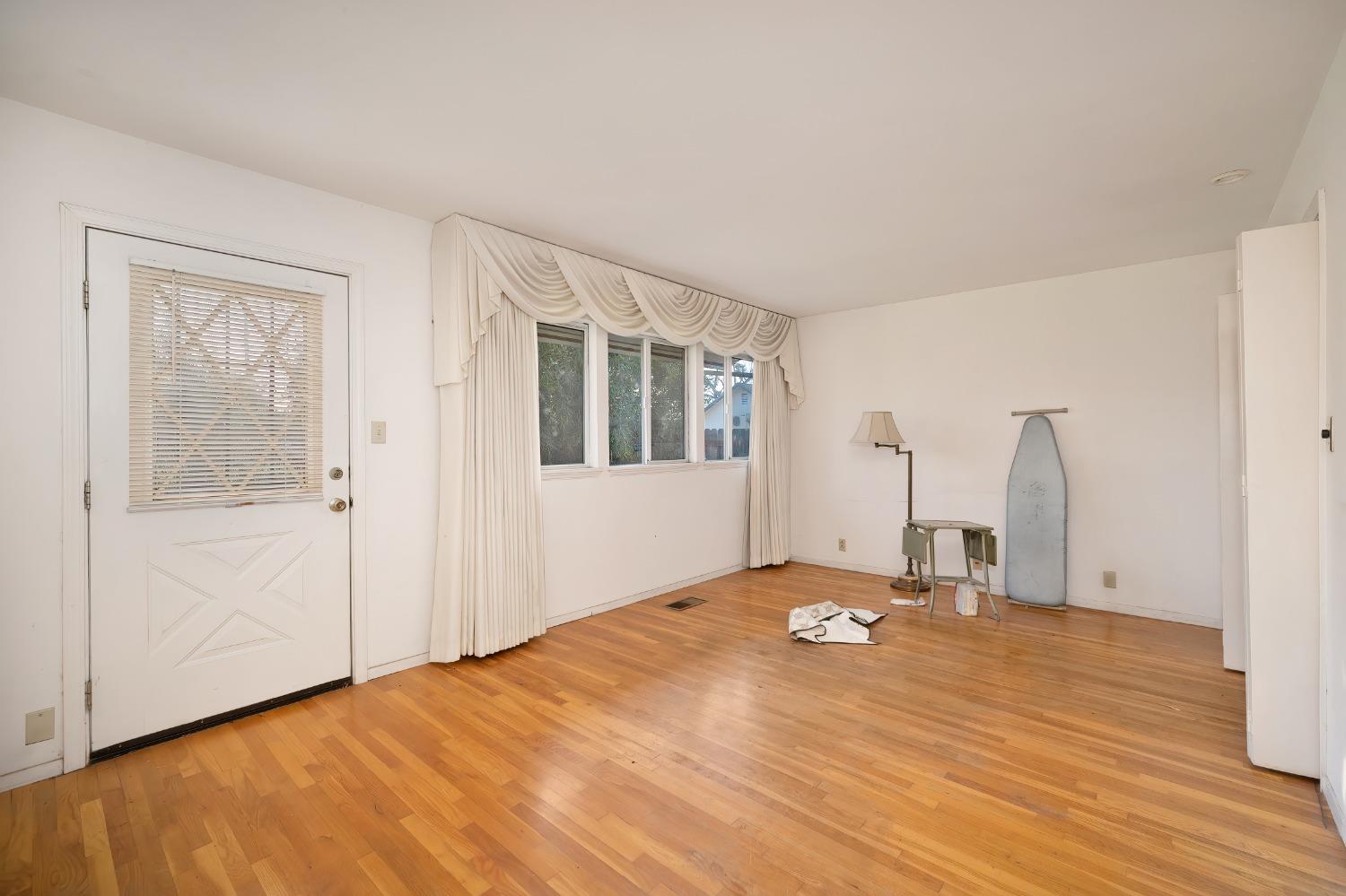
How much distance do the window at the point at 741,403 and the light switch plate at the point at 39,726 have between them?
4.77 m

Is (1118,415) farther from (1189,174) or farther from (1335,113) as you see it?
(1335,113)

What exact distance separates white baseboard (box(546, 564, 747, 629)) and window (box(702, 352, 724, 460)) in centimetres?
110

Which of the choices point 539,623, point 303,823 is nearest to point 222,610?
point 303,823

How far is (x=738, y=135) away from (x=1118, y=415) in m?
3.80

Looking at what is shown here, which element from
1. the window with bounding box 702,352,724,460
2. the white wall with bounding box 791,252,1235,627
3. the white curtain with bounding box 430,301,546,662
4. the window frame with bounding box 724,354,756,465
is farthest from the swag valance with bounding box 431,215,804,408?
the white wall with bounding box 791,252,1235,627

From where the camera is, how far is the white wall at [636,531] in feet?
13.6

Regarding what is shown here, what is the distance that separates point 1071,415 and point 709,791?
4189mm

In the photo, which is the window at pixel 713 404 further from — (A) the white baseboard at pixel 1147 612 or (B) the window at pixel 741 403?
(A) the white baseboard at pixel 1147 612

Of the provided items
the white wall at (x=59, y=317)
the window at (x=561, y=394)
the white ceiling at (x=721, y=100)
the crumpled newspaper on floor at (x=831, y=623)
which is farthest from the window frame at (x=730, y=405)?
the white wall at (x=59, y=317)

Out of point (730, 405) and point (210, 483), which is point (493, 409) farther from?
point (730, 405)

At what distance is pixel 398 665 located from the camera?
3.30m

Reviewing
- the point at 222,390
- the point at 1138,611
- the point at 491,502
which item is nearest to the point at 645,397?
the point at 491,502

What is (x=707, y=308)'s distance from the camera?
5031 mm

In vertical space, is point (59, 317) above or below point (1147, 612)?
above
